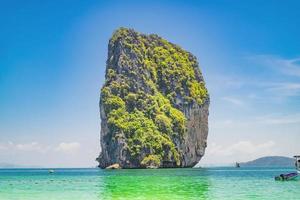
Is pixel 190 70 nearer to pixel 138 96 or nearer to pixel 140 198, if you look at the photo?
pixel 138 96

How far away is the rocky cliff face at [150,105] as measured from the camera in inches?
4456

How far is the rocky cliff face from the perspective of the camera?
11319cm

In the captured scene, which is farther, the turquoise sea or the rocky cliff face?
the rocky cliff face

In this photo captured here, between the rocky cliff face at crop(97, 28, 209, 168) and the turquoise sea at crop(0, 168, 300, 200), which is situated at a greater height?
the rocky cliff face at crop(97, 28, 209, 168)

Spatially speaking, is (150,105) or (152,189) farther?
(150,105)

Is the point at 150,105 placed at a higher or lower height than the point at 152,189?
higher

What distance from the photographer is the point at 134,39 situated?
13000 cm

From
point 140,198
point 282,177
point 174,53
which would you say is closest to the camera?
point 140,198

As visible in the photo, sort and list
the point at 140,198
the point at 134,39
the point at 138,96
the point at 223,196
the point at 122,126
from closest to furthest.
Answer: the point at 140,198
the point at 223,196
the point at 122,126
the point at 138,96
the point at 134,39

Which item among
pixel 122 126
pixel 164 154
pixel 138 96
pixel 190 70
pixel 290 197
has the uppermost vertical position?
pixel 190 70

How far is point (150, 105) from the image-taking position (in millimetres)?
120750

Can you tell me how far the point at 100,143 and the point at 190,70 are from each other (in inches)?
1531

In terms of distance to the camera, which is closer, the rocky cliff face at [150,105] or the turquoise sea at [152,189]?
the turquoise sea at [152,189]

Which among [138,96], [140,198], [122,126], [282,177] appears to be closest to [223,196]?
[140,198]
